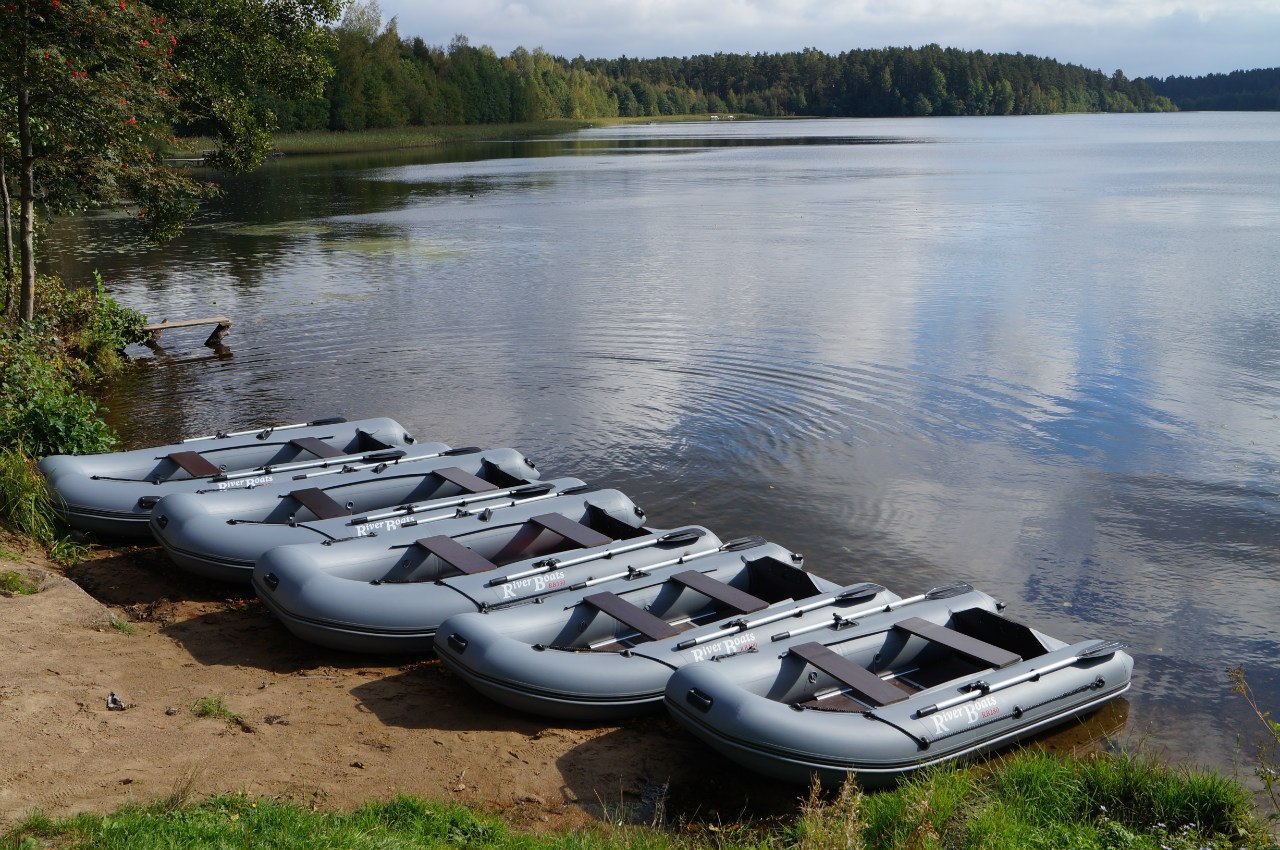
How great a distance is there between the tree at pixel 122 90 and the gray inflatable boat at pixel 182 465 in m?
4.19

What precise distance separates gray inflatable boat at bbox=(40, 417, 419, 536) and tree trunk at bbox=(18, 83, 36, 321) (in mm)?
4068

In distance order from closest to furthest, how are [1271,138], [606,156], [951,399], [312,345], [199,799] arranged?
[199,799], [951,399], [312,345], [606,156], [1271,138]

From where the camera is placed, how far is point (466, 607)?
24.7 ft

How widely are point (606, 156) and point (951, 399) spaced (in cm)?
5924

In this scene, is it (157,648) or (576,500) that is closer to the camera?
(157,648)

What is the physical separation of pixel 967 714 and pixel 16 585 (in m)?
6.18

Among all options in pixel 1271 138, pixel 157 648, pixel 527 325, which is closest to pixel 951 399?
pixel 527 325

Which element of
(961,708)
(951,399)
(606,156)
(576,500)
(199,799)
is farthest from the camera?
(606,156)

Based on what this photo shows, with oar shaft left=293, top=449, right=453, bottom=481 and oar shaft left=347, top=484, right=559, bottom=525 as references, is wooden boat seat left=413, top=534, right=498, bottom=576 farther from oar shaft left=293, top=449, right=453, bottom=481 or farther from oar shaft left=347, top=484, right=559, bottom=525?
oar shaft left=293, top=449, right=453, bottom=481

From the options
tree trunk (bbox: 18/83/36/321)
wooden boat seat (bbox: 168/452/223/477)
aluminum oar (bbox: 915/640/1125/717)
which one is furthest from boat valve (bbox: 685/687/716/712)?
tree trunk (bbox: 18/83/36/321)

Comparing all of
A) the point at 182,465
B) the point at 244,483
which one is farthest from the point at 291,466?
the point at 182,465

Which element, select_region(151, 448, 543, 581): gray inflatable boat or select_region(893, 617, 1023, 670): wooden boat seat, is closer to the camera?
select_region(893, 617, 1023, 670): wooden boat seat

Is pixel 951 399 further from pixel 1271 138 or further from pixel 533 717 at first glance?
pixel 1271 138

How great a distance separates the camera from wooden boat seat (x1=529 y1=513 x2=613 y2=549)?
8523 mm
